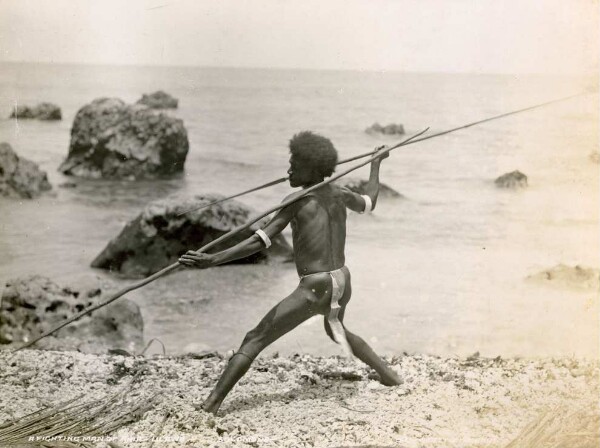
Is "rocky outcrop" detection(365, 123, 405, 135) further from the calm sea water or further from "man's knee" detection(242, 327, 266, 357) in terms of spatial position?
"man's knee" detection(242, 327, 266, 357)

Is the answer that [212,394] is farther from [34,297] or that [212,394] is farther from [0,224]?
[0,224]

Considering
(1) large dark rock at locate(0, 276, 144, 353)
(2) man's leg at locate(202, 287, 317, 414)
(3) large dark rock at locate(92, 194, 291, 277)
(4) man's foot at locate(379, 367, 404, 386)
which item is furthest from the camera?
(3) large dark rock at locate(92, 194, 291, 277)

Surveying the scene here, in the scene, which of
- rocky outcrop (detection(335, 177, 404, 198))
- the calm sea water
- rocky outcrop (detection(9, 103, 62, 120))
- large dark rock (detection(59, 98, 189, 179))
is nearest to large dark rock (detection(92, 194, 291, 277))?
the calm sea water

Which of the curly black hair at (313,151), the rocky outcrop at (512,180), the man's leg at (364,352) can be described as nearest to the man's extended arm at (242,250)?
the curly black hair at (313,151)

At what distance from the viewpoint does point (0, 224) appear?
5.91 metres

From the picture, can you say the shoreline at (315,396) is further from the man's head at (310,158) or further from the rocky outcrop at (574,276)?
the man's head at (310,158)

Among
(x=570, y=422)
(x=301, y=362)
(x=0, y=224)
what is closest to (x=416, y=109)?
(x=301, y=362)

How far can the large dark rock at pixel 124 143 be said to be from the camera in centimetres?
642

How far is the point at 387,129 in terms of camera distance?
584 centimetres

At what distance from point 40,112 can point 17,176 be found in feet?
1.92

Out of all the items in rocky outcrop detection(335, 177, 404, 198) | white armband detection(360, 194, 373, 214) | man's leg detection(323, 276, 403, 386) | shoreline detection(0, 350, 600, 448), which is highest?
white armband detection(360, 194, 373, 214)

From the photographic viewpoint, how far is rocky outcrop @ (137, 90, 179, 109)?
611 centimetres

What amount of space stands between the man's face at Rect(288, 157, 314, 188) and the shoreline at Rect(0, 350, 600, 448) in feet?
4.44

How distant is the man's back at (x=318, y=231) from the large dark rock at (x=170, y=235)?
5.53 ft
